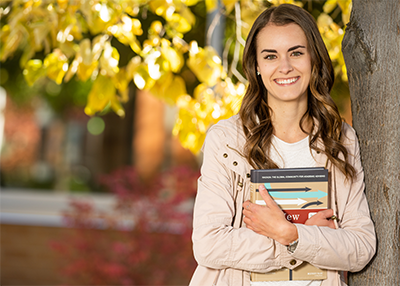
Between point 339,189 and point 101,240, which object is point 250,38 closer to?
point 339,189

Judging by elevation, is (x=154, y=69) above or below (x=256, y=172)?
above

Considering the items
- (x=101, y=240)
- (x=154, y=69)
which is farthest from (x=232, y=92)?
(x=101, y=240)

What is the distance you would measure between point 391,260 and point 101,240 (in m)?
4.20

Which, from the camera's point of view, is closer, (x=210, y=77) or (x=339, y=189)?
(x=339, y=189)

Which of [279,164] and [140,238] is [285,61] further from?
[140,238]

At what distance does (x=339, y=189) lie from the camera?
188 centimetres

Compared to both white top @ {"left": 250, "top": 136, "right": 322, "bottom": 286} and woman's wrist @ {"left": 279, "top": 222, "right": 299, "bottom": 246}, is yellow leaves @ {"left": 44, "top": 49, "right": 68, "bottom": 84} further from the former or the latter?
woman's wrist @ {"left": 279, "top": 222, "right": 299, "bottom": 246}

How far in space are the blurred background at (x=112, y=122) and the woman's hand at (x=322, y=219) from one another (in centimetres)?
130

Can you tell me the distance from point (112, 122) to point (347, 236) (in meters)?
7.94

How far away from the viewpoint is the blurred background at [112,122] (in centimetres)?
277

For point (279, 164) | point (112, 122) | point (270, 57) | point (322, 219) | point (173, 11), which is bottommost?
point (322, 219)

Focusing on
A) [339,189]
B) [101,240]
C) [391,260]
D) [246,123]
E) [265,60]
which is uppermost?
[265,60]

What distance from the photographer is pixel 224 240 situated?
5.65 ft

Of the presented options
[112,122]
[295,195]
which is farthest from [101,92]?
[112,122]
